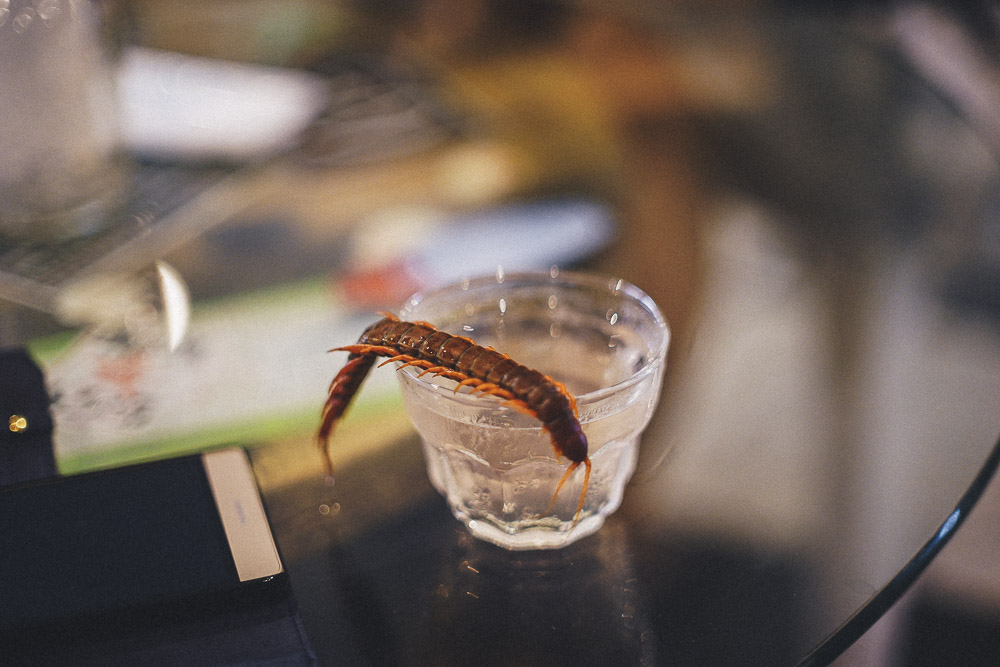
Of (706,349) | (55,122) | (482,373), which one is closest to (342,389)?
(482,373)

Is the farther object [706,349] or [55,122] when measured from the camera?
[55,122]

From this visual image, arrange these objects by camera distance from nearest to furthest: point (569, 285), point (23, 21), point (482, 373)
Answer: point (482, 373)
point (569, 285)
point (23, 21)

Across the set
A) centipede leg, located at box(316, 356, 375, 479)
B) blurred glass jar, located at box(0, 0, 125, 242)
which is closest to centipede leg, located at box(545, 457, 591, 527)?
centipede leg, located at box(316, 356, 375, 479)

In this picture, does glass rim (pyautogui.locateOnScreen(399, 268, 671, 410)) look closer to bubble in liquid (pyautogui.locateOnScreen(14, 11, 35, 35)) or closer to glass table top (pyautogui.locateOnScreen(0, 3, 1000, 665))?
glass table top (pyautogui.locateOnScreen(0, 3, 1000, 665))

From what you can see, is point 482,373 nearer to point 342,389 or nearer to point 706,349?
point 342,389

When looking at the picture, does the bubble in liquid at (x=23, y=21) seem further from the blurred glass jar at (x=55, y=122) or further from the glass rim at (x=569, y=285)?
the glass rim at (x=569, y=285)

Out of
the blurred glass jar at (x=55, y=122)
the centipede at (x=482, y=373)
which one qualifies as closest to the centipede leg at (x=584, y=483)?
the centipede at (x=482, y=373)

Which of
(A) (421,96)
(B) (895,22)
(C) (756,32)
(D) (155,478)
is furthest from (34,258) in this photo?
(B) (895,22)
